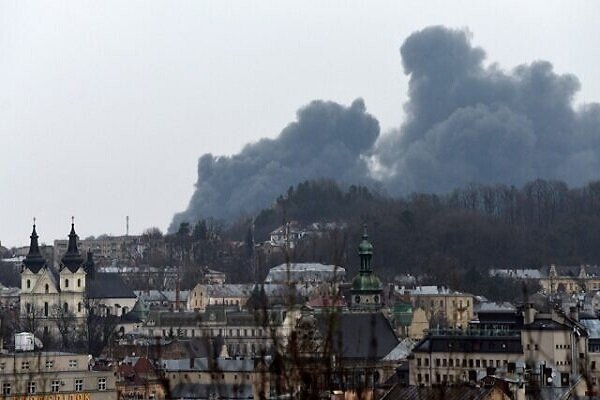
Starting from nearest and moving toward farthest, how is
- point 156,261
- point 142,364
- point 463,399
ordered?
point 463,399, point 142,364, point 156,261

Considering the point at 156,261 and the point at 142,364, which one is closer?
the point at 142,364

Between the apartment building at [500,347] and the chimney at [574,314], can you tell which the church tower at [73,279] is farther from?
the apartment building at [500,347]

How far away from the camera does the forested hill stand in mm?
164250

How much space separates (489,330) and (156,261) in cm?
12058

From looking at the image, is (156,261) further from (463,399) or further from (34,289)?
(463,399)

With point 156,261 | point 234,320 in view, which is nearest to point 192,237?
point 156,261

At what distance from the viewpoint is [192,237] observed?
195000 millimetres

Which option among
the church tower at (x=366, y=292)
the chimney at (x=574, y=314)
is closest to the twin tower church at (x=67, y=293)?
the church tower at (x=366, y=292)

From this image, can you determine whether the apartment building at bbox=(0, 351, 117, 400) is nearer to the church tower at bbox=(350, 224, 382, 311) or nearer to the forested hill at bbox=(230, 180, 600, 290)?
the church tower at bbox=(350, 224, 382, 311)

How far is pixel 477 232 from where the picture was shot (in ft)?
567

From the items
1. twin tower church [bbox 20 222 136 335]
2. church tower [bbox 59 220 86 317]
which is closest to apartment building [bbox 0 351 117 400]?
twin tower church [bbox 20 222 136 335]

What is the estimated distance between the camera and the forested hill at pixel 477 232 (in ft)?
539

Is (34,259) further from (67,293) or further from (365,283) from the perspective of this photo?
(365,283)

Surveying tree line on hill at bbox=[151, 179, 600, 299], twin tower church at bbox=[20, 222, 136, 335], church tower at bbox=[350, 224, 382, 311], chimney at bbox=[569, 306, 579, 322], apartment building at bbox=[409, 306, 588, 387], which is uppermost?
tree line on hill at bbox=[151, 179, 600, 299]
